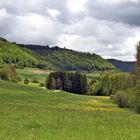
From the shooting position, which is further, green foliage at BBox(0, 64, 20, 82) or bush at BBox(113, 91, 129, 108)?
green foliage at BBox(0, 64, 20, 82)

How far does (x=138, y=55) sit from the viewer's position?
76.5m

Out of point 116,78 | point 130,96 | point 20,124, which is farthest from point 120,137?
point 116,78

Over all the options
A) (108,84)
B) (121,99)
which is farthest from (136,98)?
(108,84)

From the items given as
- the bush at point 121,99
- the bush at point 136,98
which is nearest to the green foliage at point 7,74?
the bush at point 121,99

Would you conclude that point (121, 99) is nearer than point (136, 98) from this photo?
No

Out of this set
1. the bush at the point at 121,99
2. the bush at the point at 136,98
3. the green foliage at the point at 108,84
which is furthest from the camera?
the green foliage at the point at 108,84

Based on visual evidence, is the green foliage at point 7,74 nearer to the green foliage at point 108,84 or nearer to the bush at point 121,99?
the green foliage at point 108,84

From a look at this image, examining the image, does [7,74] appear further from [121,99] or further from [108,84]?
[121,99]

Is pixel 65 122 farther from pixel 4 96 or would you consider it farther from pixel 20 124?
pixel 4 96

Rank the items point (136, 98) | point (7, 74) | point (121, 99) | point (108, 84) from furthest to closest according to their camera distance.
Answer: point (108, 84)
point (7, 74)
point (121, 99)
point (136, 98)

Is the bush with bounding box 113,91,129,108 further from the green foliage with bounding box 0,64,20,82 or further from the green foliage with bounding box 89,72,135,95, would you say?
the green foliage with bounding box 0,64,20,82

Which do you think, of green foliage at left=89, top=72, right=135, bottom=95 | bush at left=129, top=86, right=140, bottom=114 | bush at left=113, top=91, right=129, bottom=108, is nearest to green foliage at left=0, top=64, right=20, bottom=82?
green foliage at left=89, top=72, right=135, bottom=95

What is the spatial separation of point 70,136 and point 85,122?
798cm

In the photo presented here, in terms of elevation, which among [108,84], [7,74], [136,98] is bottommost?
[136,98]
